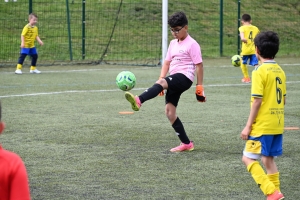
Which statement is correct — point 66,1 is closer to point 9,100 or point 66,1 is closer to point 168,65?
point 9,100

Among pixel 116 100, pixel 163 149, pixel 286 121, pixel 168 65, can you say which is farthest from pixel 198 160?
pixel 116 100

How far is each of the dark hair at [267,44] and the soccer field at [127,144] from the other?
1.31 metres

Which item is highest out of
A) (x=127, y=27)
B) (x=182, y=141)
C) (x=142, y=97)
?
(x=142, y=97)

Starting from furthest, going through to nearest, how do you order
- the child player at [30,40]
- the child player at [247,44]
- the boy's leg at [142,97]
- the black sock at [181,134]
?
the child player at [30,40], the child player at [247,44], the black sock at [181,134], the boy's leg at [142,97]

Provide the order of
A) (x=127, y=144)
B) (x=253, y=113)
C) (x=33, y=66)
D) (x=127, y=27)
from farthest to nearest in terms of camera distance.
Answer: (x=127, y=27) → (x=33, y=66) → (x=127, y=144) → (x=253, y=113)

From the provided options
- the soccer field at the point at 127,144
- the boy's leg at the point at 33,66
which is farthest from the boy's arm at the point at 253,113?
the boy's leg at the point at 33,66

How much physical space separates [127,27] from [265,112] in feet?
66.3

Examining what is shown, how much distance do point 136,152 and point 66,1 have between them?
1545 centimetres

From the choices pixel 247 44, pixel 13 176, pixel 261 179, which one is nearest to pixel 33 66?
pixel 247 44

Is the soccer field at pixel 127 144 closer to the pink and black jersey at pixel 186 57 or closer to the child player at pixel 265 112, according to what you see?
the child player at pixel 265 112

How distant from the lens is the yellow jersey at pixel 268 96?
211 inches

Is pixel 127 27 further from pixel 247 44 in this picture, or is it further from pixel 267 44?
pixel 267 44

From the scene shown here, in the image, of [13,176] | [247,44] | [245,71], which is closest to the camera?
[13,176]

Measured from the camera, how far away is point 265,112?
541cm
